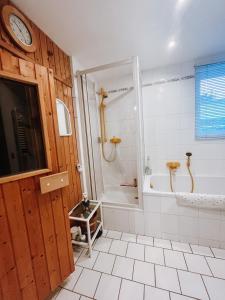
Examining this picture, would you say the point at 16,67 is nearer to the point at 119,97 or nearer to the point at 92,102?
the point at 92,102

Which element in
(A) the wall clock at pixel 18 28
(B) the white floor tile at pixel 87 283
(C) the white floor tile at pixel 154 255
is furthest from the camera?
(C) the white floor tile at pixel 154 255

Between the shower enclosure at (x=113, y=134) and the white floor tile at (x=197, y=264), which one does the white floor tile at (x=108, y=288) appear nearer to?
the white floor tile at (x=197, y=264)

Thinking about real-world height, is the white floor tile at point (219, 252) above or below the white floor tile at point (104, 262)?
above

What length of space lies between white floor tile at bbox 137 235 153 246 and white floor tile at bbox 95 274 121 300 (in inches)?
21.1

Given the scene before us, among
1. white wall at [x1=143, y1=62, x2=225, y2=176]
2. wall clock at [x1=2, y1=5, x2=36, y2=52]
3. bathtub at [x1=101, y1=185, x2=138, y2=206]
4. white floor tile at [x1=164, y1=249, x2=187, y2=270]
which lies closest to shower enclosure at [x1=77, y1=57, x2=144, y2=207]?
bathtub at [x1=101, y1=185, x2=138, y2=206]

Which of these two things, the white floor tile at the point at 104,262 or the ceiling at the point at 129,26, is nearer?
the ceiling at the point at 129,26

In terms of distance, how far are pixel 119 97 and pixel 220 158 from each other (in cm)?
185

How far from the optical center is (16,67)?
0.95 m

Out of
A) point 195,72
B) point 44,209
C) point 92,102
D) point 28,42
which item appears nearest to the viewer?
point 44,209

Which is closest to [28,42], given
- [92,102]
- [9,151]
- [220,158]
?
[9,151]

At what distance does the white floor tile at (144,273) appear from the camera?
4.32 ft

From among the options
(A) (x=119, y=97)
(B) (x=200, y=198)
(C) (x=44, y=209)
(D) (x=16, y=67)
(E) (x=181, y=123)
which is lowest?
(B) (x=200, y=198)

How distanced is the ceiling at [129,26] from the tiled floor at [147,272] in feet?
7.63

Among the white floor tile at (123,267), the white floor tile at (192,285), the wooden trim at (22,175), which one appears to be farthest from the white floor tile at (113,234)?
the wooden trim at (22,175)
